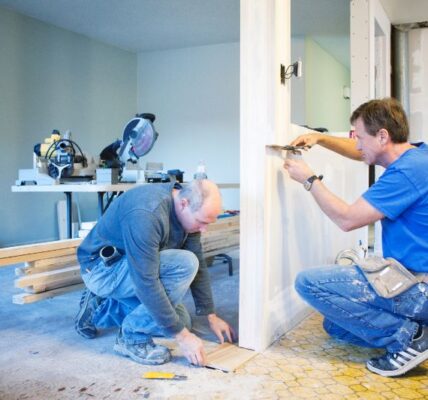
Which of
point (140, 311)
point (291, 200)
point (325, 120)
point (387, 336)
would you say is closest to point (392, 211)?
point (387, 336)

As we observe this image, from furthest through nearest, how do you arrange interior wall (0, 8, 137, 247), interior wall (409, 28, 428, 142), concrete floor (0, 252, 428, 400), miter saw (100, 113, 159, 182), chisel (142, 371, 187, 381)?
interior wall (0, 8, 137, 247), interior wall (409, 28, 428, 142), miter saw (100, 113, 159, 182), chisel (142, 371, 187, 381), concrete floor (0, 252, 428, 400)

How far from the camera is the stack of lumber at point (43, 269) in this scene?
84.7 inches

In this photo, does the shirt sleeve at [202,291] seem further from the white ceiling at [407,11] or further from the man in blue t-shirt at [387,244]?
the white ceiling at [407,11]

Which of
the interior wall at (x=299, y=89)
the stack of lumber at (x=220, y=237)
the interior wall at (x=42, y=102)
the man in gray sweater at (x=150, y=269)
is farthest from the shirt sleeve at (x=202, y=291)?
the interior wall at (x=299, y=89)

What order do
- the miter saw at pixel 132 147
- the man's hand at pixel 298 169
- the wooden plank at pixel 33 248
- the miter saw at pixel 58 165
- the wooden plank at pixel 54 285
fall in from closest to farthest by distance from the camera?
the man's hand at pixel 298 169, the wooden plank at pixel 33 248, the wooden plank at pixel 54 285, the miter saw at pixel 132 147, the miter saw at pixel 58 165

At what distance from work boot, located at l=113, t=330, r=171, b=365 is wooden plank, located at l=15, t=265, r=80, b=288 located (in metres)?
0.65

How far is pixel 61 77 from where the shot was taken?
5.65 meters

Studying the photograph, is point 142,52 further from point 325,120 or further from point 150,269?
point 150,269

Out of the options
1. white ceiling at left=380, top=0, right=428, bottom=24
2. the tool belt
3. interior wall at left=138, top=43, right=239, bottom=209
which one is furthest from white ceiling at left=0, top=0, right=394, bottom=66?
the tool belt

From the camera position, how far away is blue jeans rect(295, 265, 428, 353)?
63.0 inches

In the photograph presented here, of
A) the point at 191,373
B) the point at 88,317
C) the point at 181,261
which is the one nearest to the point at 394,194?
the point at 181,261

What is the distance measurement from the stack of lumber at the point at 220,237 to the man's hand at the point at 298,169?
147 cm

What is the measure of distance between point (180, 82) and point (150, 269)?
577 centimetres

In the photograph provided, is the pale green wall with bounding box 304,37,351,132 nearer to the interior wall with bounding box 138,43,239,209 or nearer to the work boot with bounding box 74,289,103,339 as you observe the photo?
the interior wall with bounding box 138,43,239,209
